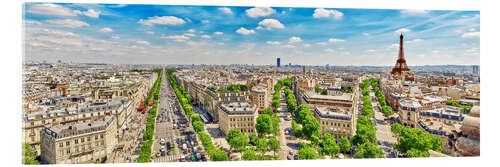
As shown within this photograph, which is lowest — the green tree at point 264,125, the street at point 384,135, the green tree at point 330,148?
the street at point 384,135

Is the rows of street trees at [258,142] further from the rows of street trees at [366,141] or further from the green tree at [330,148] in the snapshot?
the rows of street trees at [366,141]

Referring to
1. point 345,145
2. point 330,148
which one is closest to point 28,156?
point 330,148

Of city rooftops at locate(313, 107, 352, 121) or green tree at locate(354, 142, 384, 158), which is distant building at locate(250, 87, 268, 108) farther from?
green tree at locate(354, 142, 384, 158)

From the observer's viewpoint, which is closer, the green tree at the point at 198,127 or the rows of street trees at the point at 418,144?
the rows of street trees at the point at 418,144

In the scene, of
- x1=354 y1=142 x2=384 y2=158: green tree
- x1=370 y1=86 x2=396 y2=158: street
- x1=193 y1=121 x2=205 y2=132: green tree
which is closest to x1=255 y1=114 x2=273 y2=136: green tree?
x1=193 y1=121 x2=205 y2=132: green tree

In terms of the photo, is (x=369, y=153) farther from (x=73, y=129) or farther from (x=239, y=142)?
(x=73, y=129)

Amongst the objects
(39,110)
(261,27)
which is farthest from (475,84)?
(39,110)

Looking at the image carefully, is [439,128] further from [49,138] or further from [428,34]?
[49,138]

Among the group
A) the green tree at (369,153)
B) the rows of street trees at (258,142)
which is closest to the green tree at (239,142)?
the rows of street trees at (258,142)
